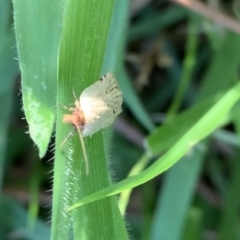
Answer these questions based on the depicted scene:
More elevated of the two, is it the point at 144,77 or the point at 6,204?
the point at 144,77

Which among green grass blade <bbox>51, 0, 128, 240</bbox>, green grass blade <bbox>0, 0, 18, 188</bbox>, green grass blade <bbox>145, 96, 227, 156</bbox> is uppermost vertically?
green grass blade <bbox>0, 0, 18, 188</bbox>

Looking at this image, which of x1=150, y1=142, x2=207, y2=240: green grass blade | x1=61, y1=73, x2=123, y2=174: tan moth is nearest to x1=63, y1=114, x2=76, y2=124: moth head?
x1=61, y1=73, x2=123, y2=174: tan moth

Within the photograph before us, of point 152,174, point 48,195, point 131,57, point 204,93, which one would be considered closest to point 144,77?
point 131,57

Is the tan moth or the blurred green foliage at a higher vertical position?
the blurred green foliage

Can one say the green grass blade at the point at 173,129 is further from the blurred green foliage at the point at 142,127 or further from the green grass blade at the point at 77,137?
the green grass blade at the point at 77,137

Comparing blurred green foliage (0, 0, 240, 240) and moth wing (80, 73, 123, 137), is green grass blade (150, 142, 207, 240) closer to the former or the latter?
blurred green foliage (0, 0, 240, 240)

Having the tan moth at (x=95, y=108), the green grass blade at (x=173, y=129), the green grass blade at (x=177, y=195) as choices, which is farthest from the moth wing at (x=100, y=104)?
the green grass blade at (x=177, y=195)

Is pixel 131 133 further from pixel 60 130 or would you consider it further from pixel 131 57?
pixel 60 130
